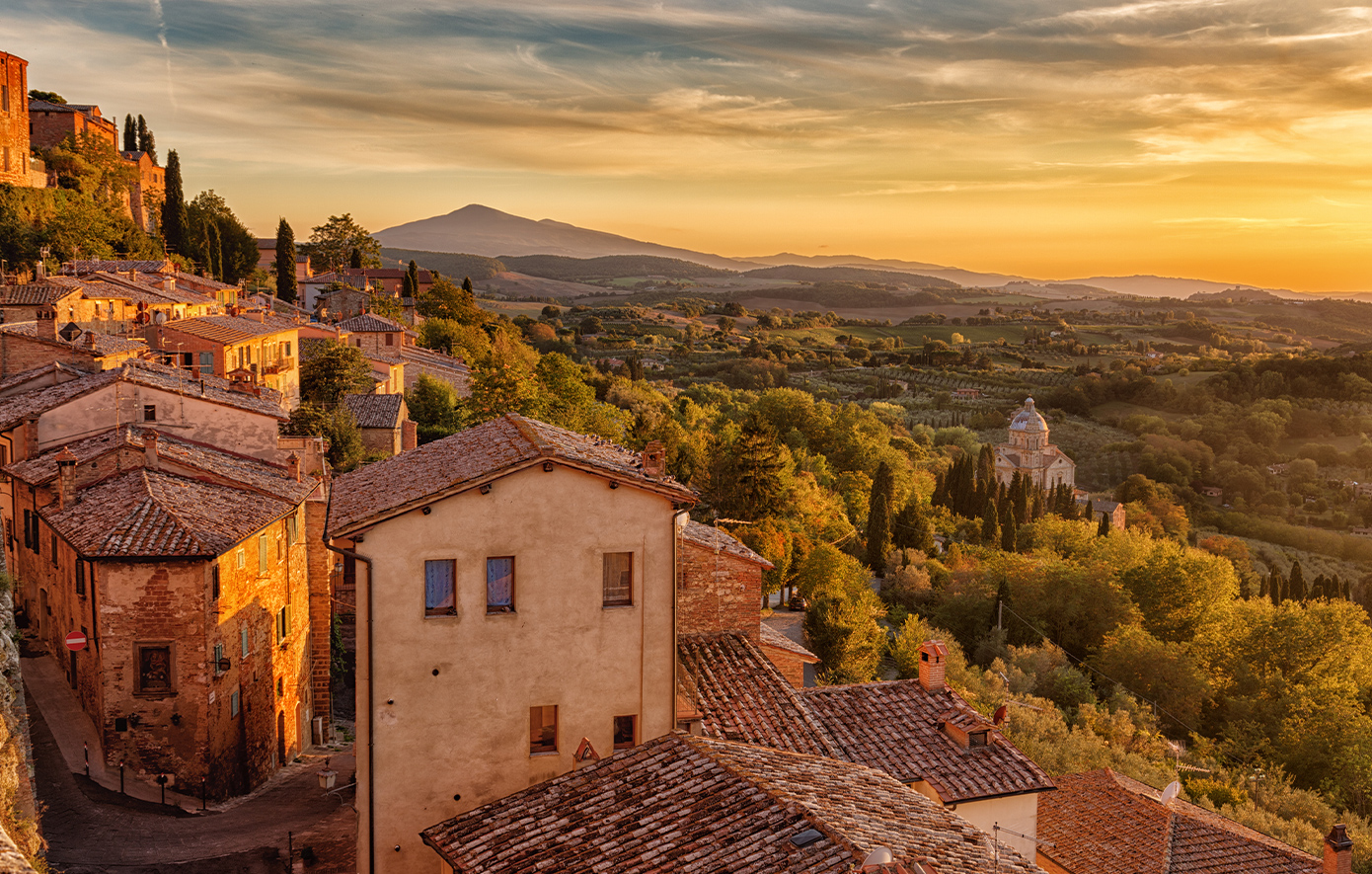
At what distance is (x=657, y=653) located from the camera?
14.6 meters

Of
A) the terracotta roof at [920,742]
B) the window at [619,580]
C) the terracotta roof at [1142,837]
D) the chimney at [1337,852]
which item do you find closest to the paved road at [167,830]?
the window at [619,580]

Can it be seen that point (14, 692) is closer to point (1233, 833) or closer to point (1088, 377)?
point (1233, 833)

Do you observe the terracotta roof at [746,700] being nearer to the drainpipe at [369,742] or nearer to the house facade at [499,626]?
the house facade at [499,626]

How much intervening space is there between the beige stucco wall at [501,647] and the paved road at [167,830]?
15.9 feet

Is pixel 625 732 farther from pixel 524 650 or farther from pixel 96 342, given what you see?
pixel 96 342

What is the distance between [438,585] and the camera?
13.7 m

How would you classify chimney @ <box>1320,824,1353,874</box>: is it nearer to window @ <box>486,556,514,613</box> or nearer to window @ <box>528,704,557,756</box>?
window @ <box>528,704,557,756</box>

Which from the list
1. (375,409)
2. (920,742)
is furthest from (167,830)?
(375,409)

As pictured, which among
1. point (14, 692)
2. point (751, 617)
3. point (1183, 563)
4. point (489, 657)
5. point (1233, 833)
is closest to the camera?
point (489, 657)

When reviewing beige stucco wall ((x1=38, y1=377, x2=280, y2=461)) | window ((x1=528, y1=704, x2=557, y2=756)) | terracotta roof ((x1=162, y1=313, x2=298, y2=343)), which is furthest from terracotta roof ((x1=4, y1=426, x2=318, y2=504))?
terracotta roof ((x1=162, y1=313, x2=298, y2=343))

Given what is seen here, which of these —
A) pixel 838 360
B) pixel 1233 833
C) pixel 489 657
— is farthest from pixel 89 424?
pixel 838 360

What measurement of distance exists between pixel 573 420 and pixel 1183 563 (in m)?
34.0

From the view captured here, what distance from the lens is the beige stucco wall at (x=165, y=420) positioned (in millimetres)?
24812

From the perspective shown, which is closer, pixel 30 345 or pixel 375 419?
pixel 30 345
